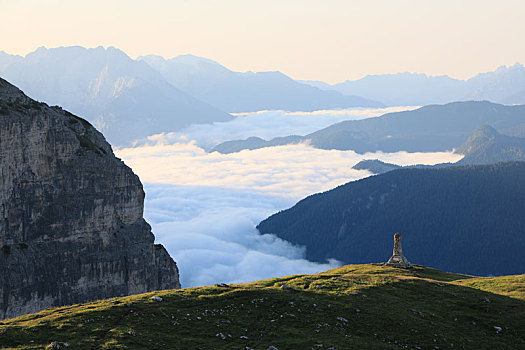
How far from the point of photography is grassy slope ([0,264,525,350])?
50281 mm

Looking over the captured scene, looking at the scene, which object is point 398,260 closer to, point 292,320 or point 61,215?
point 292,320

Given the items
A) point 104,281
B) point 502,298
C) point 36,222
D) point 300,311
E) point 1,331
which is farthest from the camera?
point 104,281

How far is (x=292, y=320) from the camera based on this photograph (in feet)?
187

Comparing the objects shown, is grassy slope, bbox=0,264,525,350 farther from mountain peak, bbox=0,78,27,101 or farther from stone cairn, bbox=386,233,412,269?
mountain peak, bbox=0,78,27,101

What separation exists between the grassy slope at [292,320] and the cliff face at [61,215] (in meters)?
54.8

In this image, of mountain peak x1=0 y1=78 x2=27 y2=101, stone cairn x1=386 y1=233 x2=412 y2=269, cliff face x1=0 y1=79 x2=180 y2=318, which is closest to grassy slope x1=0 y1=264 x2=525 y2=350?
stone cairn x1=386 y1=233 x2=412 y2=269

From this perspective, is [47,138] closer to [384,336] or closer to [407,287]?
[407,287]

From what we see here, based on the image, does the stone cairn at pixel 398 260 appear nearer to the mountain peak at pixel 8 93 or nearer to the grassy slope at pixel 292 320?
the grassy slope at pixel 292 320

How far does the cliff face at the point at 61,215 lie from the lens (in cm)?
11125

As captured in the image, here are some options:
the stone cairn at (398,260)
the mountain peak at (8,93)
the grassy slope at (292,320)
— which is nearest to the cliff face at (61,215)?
the mountain peak at (8,93)

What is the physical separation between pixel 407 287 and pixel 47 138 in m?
75.4

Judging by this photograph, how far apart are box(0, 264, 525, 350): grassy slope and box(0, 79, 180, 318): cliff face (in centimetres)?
5476

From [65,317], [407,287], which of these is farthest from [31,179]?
[407,287]

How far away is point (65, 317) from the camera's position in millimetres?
55250
